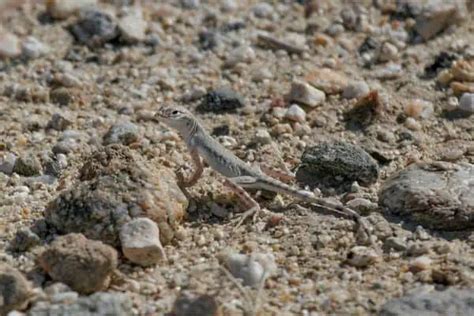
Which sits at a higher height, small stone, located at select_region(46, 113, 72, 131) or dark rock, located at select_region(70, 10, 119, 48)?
dark rock, located at select_region(70, 10, 119, 48)

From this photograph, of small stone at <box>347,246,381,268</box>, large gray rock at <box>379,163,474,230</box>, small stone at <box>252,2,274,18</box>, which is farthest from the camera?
small stone at <box>252,2,274,18</box>

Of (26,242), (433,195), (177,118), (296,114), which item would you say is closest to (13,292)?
(26,242)

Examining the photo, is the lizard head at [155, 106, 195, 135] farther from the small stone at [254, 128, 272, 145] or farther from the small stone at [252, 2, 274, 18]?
the small stone at [252, 2, 274, 18]

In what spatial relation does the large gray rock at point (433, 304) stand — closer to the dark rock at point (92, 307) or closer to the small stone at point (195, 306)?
the small stone at point (195, 306)

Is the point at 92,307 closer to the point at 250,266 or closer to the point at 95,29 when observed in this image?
the point at 250,266

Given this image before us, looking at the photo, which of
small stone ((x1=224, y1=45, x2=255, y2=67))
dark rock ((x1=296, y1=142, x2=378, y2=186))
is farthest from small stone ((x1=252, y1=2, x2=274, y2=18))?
dark rock ((x1=296, y1=142, x2=378, y2=186))
